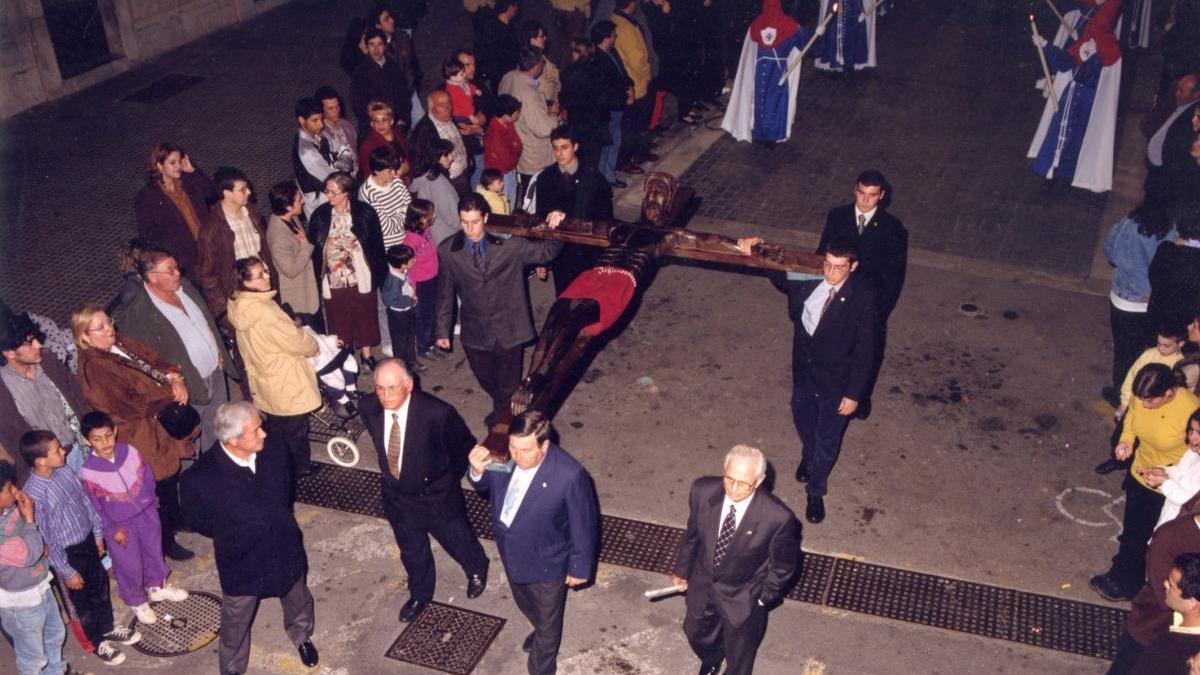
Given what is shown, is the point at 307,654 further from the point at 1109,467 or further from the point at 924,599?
the point at 1109,467

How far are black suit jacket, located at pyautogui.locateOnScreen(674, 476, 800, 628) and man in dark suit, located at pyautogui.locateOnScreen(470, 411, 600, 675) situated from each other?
1.87 feet

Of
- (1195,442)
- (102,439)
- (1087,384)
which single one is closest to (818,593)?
(1195,442)

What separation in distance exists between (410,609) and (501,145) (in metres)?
5.10

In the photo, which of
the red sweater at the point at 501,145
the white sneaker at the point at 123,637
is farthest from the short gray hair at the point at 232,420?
the red sweater at the point at 501,145

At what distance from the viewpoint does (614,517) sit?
7992 mm

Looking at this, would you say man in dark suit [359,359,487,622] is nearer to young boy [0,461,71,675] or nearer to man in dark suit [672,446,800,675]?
man in dark suit [672,446,800,675]

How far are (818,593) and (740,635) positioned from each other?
139cm

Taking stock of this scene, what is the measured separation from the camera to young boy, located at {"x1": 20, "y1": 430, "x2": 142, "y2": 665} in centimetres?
616

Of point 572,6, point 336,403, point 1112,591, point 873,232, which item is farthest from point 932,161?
point 336,403

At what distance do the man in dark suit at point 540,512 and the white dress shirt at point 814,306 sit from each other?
2132 millimetres

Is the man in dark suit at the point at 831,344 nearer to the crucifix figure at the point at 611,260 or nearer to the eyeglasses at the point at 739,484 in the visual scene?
the crucifix figure at the point at 611,260

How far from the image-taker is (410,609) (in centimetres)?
711

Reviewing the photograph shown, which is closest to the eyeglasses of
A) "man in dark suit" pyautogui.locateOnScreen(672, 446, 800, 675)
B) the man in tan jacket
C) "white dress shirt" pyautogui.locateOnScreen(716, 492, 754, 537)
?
"man in dark suit" pyautogui.locateOnScreen(672, 446, 800, 675)

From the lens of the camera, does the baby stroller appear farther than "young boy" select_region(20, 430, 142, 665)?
Yes
